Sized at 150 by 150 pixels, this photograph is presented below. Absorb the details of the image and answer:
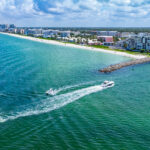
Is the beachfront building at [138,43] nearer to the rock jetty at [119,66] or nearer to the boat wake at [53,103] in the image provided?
the rock jetty at [119,66]

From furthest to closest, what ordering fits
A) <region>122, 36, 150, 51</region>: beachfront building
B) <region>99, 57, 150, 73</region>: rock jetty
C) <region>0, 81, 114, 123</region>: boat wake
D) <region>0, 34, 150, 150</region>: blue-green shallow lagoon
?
<region>122, 36, 150, 51</region>: beachfront building, <region>99, 57, 150, 73</region>: rock jetty, <region>0, 81, 114, 123</region>: boat wake, <region>0, 34, 150, 150</region>: blue-green shallow lagoon

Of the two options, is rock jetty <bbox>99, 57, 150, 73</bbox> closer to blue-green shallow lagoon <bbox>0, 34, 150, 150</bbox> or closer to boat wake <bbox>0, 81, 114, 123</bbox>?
blue-green shallow lagoon <bbox>0, 34, 150, 150</bbox>

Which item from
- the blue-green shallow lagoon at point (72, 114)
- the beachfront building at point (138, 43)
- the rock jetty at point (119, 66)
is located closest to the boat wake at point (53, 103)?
the blue-green shallow lagoon at point (72, 114)

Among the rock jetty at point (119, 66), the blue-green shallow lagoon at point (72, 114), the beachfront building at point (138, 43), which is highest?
the beachfront building at point (138, 43)

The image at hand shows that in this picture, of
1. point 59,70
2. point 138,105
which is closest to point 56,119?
point 138,105

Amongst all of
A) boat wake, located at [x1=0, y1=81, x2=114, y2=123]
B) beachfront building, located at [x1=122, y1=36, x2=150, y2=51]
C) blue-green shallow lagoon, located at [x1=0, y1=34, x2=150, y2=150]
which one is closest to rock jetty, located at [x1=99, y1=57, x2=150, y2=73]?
blue-green shallow lagoon, located at [x1=0, y1=34, x2=150, y2=150]

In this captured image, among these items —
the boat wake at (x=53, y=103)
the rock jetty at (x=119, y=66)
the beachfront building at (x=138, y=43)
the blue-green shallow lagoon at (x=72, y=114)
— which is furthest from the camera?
the beachfront building at (x=138, y=43)

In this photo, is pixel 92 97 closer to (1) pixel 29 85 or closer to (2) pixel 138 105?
(2) pixel 138 105

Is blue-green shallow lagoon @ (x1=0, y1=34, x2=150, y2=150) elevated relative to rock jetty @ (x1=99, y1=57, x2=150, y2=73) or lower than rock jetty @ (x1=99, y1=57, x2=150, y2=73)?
lower
